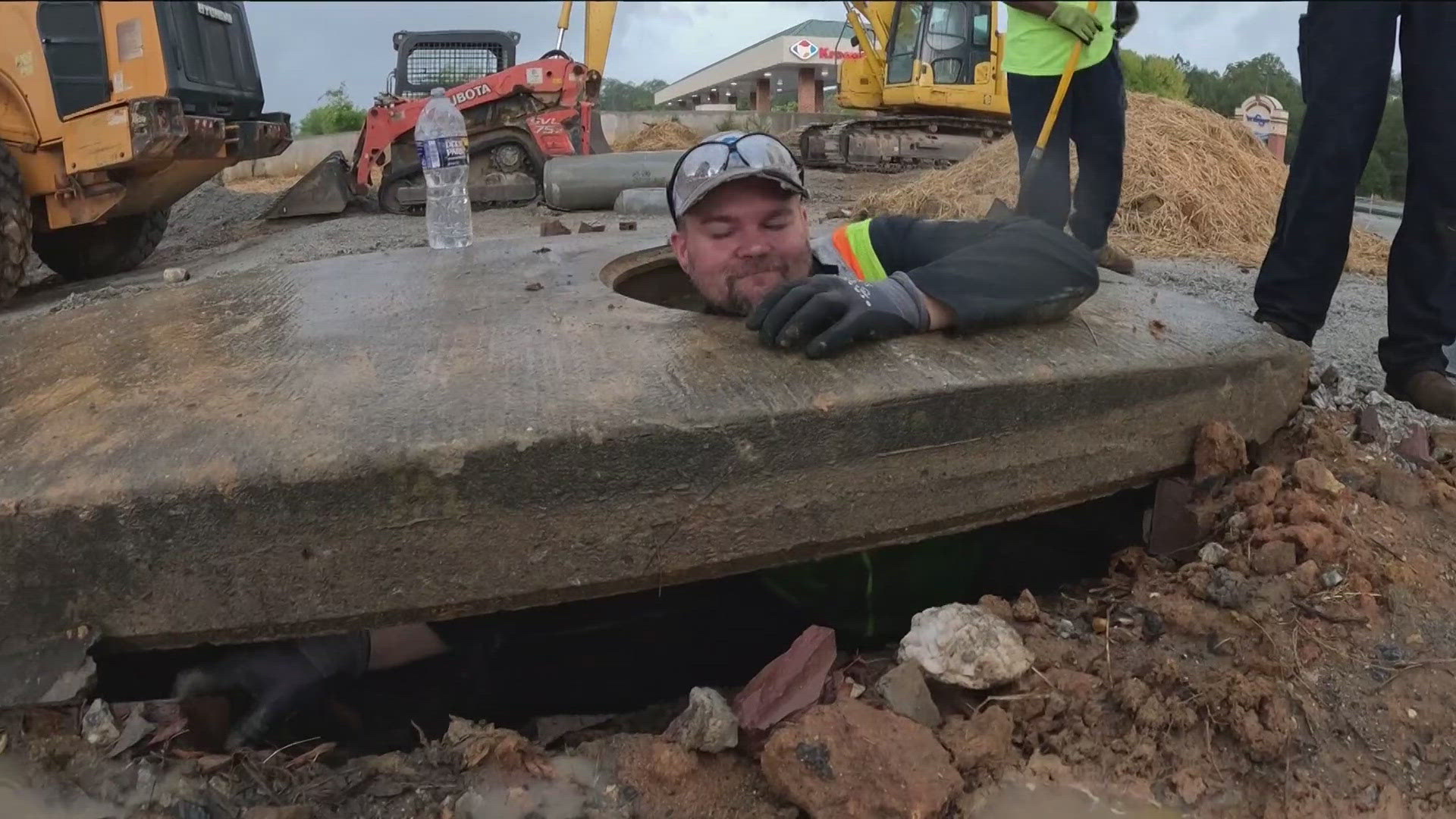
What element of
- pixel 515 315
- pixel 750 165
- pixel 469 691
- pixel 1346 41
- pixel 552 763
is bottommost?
pixel 469 691

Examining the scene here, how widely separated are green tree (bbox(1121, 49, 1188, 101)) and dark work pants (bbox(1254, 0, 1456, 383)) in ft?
11.2

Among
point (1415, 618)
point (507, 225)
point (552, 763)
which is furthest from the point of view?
point (507, 225)

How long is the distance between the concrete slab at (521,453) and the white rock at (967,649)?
233 mm

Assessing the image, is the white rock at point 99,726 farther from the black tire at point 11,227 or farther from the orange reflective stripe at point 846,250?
the black tire at point 11,227

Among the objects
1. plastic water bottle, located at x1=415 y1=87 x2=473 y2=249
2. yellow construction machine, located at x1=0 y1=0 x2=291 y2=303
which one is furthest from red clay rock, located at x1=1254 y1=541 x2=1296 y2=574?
yellow construction machine, located at x1=0 y1=0 x2=291 y2=303

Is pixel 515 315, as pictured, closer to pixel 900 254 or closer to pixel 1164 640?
pixel 900 254

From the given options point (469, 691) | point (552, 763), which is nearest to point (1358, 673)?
point (552, 763)

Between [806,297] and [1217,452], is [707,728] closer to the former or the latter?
A: [806,297]

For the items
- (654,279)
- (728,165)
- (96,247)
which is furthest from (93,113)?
(728,165)

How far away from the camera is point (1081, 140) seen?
3666 mm

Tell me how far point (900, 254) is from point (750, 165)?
1.45 ft

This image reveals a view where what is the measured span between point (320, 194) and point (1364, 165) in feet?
30.9

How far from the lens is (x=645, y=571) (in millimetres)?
1640

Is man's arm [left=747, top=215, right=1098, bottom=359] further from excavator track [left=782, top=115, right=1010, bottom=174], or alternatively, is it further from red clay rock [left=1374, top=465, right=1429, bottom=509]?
excavator track [left=782, top=115, right=1010, bottom=174]
